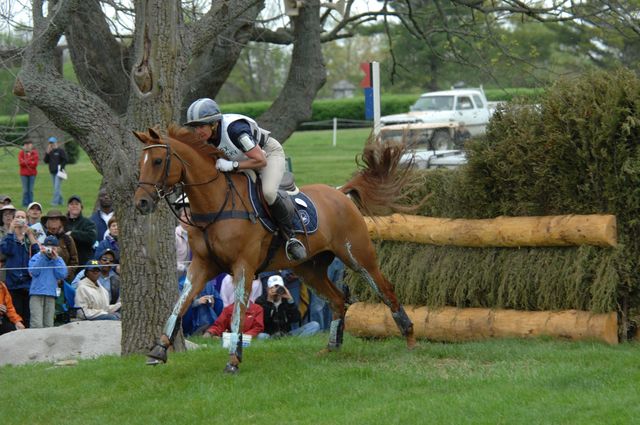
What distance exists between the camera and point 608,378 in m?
8.32

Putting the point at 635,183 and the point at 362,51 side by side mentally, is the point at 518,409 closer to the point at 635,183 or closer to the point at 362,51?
the point at 635,183

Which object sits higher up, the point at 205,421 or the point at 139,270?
the point at 139,270

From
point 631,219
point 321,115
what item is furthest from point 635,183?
point 321,115

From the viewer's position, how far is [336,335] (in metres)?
10.6

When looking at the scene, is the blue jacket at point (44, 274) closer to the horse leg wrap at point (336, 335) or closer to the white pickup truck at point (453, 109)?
the horse leg wrap at point (336, 335)

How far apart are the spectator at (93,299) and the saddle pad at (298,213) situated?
499 cm

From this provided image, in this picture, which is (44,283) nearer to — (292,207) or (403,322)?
(292,207)

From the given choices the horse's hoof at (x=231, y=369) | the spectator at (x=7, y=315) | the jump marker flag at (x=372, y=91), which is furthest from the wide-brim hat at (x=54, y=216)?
the horse's hoof at (x=231, y=369)

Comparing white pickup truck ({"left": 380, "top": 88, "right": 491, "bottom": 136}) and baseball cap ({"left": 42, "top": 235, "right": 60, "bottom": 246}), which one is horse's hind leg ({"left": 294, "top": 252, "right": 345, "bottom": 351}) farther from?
white pickup truck ({"left": 380, "top": 88, "right": 491, "bottom": 136})

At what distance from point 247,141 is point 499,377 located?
3.10 meters

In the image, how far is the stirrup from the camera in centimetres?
980

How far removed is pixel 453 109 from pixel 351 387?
3349cm

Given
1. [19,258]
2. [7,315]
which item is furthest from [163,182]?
[19,258]

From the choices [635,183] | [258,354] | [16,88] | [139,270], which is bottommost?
[258,354]
